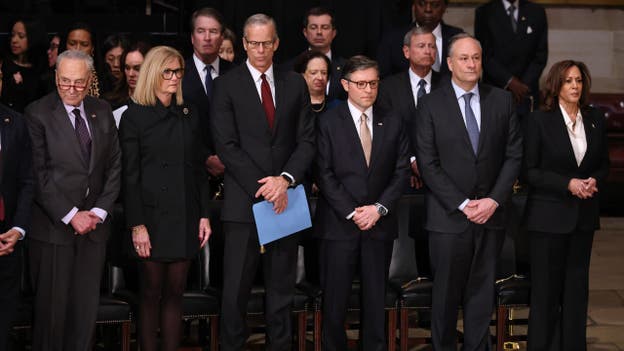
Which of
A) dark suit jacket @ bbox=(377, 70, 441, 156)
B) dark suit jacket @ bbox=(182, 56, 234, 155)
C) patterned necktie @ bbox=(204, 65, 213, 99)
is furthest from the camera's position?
dark suit jacket @ bbox=(377, 70, 441, 156)

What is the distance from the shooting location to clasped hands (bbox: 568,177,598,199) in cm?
541

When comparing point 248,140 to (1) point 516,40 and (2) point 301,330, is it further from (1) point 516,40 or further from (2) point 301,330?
(1) point 516,40

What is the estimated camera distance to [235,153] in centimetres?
517

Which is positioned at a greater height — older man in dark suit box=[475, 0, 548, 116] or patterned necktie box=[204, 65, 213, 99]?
older man in dark suit box=[475, 0, 548, 116]

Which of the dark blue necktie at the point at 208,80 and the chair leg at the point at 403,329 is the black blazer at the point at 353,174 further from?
the dark blue necktie at the point at 208,80

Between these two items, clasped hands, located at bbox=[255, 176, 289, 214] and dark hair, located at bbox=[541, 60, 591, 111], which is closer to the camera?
clasped hands, located at bbox=[255, 176, 289, 214]

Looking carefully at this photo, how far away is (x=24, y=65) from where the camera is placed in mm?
6730

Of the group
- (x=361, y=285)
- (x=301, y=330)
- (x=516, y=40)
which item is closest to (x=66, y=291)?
(x=301, y=330)

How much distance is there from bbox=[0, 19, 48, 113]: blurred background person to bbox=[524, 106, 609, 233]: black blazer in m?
2.91

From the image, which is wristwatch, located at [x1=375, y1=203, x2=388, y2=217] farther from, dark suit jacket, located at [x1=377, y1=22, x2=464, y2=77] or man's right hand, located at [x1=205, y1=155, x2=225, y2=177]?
dark suit jacket, located at [x1=377, y1=22, x2=464, y2=77]

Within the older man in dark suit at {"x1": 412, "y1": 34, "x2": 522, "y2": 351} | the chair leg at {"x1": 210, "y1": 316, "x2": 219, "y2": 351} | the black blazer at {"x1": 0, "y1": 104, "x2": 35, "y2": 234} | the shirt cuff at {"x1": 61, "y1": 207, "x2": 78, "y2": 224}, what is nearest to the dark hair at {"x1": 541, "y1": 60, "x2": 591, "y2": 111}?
the older man in dark suit at {"x1": 412, "y1": 34, "x2": 522, "y2": 351}

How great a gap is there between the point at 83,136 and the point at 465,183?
175cm

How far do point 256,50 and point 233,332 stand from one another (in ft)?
4.28

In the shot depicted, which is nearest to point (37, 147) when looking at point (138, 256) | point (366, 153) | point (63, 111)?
point (63, 111)
